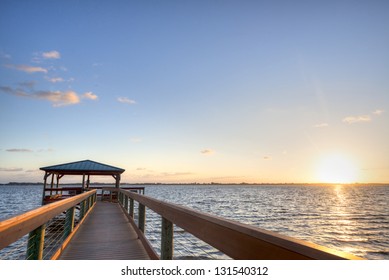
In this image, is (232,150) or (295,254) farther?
(232,150)

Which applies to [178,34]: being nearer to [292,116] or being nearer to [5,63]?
[5,63]

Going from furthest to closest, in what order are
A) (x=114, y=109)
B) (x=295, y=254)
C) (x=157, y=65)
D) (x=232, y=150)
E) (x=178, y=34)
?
(x=232, y=150), (x=114, y=109), (x=157, y=65), (x=178, y=34), (x=295, y=254)

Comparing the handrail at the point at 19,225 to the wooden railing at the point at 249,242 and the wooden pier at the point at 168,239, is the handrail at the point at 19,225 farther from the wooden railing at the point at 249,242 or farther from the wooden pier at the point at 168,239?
the wooden railing at the point at 249,242

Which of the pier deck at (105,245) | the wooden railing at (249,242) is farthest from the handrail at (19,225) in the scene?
the pier deck at (105,245)

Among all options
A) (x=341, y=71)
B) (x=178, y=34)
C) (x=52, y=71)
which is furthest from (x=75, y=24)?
(x=341, y=71)

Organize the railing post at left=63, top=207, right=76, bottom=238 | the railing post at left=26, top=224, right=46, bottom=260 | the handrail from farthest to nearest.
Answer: the railing post at left=63, top=207, right=76, bottom=238 < the railing post at left=26, top=224, right=46, bottom=260 < the handrail

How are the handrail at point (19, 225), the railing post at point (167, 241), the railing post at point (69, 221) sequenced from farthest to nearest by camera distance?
the railing post at point (69, 221) → the railing post at point (167, 241) → the handrail at point (19, 225)

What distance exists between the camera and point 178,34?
17.8 feet

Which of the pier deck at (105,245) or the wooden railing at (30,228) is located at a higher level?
the wooden railing at (30,228)

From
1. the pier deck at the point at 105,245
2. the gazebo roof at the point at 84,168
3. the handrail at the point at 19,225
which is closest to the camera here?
the handrail at the point at 19,225

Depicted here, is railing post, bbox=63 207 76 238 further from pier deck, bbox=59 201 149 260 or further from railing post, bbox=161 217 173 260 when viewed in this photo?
railing post, bbox=161 217 173 260

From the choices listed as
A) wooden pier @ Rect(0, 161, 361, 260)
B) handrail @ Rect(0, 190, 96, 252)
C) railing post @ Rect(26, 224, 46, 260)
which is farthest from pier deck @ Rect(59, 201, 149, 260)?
handrail @ Rect(0, 190, 96, 252)
